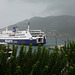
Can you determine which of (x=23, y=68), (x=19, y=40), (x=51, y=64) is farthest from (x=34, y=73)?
(x=19, y=40)

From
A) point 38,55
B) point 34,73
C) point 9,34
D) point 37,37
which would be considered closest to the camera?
point 34,73

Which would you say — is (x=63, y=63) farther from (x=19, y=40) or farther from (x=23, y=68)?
(x=19, y=40)

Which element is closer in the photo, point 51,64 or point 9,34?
point 51,64

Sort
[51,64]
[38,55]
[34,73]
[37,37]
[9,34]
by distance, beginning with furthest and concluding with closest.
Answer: [9,34]
[37,37]
[38,55]
[51,64]
[34,73]

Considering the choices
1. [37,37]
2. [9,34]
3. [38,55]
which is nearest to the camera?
[38,55]

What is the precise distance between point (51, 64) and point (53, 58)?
0.34m

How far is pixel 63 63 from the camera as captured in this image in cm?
556

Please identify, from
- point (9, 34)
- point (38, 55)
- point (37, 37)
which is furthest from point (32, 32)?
point (38, 55)

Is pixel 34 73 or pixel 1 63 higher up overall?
pixel 1 63

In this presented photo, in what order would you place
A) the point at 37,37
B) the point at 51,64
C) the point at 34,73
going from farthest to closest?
the point at 37,37 → the point at 51,64 → the point at 34,73

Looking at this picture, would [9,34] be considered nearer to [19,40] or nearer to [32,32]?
[19,40]

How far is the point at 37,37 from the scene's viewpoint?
48.8 meters

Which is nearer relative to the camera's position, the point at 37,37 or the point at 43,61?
the point at 43,61

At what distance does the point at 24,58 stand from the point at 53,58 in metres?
1.63
